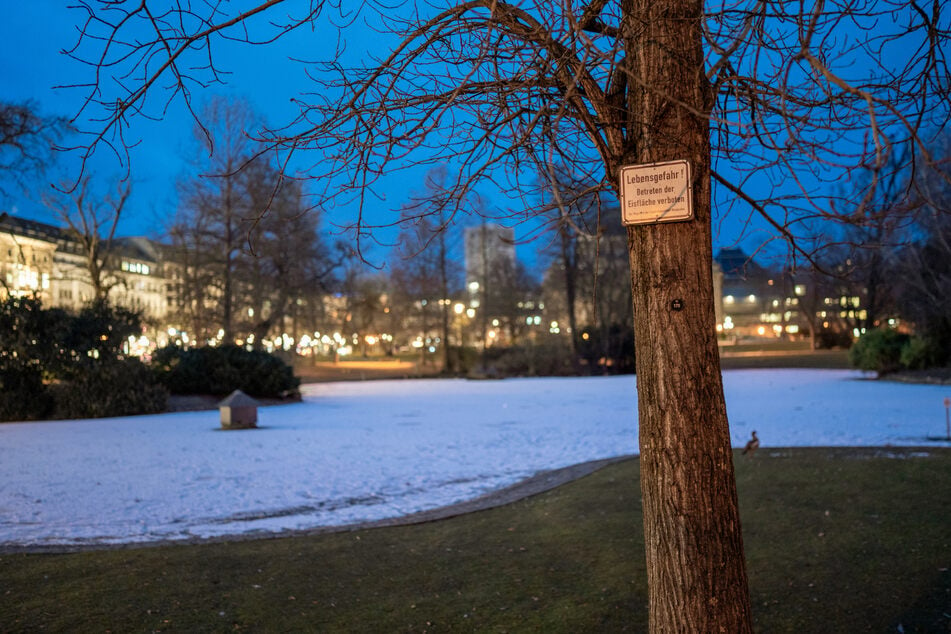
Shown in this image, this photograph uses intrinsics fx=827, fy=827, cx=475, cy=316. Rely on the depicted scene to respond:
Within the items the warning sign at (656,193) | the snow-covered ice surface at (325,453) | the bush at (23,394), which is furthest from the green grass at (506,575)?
the bush at (23,394)

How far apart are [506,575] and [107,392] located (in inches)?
766

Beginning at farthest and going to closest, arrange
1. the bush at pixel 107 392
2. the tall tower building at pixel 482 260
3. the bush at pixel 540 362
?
the tall tower building at pixel 482 260
the bush at pixel 540 362
the bush at pixel 107 392

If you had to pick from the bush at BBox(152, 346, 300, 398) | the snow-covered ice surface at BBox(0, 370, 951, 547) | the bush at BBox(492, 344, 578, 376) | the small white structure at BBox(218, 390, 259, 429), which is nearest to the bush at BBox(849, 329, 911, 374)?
the snow-covered ice surface at BBox(0, 370, 951, 547)

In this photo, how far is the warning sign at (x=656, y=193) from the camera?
10.5ft

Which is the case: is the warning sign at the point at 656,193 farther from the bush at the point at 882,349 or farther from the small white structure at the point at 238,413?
the bush at the point at 882,349

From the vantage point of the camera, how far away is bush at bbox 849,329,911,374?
1256 inches

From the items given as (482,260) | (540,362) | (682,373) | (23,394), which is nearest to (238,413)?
(23,394)

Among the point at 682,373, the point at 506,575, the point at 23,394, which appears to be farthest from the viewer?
the point at 23,394

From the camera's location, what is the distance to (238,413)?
19.0m

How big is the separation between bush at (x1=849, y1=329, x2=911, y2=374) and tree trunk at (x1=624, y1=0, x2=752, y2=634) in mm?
32079

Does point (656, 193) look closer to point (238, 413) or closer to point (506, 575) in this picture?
point (506, 575)

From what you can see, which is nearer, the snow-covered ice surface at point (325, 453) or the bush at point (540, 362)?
the snow-covered ice surface at point (325, 453)

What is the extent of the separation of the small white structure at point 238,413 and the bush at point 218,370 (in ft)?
25.7

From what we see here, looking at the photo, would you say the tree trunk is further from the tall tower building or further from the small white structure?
the tall tower building
